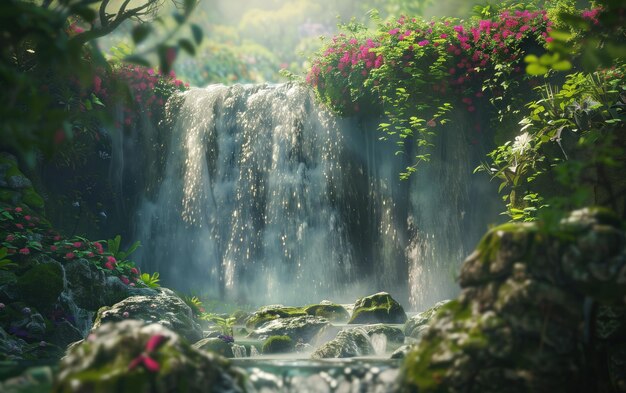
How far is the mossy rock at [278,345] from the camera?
8656mm

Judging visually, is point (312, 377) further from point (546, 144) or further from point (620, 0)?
point (546, 144)

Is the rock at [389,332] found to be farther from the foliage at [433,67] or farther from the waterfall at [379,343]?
the foliage at [433,67]

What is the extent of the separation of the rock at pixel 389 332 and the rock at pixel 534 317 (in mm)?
4465

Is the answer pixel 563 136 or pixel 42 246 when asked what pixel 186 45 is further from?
pixel 42 246

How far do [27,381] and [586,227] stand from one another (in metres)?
4.14

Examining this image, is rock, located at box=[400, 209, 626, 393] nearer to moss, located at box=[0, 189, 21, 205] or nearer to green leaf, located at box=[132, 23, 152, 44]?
green leaf, located at box=[132, 23, 152, 44]

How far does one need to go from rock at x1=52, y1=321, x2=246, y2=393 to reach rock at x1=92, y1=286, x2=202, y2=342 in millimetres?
4670

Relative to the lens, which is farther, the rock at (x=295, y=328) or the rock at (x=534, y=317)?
the rock at (x=295, y=328)

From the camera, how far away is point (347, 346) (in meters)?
7.73

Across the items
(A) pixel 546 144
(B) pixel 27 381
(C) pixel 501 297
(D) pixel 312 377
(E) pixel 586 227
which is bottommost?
(D) pixel 312 377

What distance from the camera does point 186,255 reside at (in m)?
16.9

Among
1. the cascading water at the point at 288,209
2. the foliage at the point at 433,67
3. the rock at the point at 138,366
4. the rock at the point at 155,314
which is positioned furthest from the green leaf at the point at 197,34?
the cascading water at the point at 288,209

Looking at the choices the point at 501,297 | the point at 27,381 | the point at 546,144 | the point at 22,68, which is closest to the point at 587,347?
the point at 501,297

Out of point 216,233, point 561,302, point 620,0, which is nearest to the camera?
point 620,0
